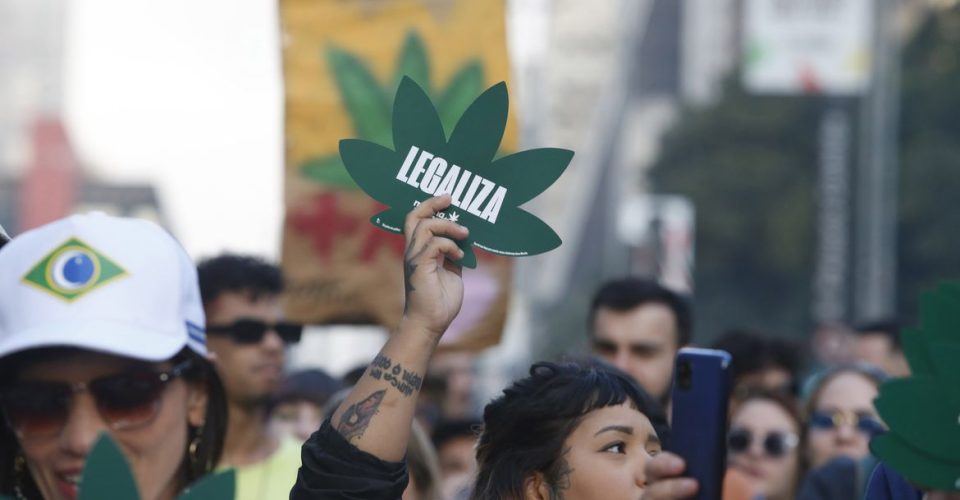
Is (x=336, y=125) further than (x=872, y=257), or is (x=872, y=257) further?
(x=872, y=257)

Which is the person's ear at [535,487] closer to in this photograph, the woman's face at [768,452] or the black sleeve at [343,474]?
the black sleeve at [343,474]

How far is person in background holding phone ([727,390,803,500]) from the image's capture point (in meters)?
6.42

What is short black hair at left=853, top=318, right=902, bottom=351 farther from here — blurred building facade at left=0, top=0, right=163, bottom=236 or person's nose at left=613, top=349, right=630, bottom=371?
blurred building facade at left=0, top=0, right=163, bottom=236

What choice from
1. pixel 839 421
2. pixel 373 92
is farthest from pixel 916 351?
pixel 373 92

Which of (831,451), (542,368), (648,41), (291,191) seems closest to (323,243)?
(291,191)

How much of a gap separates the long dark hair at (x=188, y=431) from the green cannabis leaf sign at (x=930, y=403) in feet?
4.24

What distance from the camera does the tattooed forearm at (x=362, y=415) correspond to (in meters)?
2.99

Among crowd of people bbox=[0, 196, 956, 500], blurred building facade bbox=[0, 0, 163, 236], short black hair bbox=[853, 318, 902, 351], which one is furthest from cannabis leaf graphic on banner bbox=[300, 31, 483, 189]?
blurred building facade bbox=[0, 0, 163, 236]

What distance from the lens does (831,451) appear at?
21.0 ft

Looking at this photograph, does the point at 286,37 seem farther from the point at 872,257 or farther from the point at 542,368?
the point at 872,257

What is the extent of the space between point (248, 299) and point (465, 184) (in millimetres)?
2906

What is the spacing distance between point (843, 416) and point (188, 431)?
3.46 metres

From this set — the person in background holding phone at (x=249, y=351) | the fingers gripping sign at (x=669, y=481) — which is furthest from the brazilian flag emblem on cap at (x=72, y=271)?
the person in background holding phone at (x=249, y=351)

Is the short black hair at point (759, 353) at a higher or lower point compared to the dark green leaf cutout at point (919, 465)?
lower
